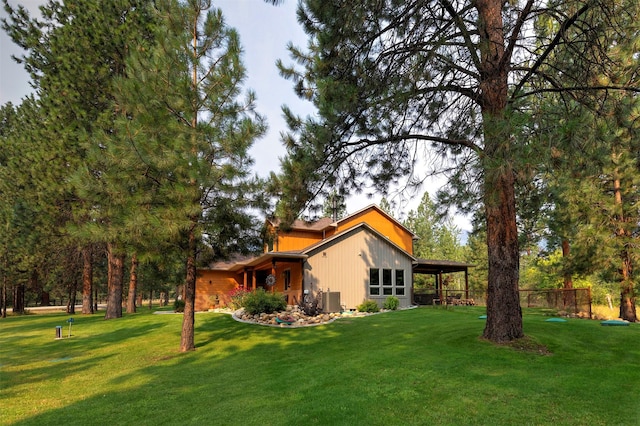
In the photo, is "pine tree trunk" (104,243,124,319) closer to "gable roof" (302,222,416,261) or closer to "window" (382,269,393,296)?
"gable roof" (302,222,416,261)

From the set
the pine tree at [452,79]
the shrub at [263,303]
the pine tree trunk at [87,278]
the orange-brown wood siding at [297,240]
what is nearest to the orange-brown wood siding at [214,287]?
the orange-brown wood siding at [297,240]

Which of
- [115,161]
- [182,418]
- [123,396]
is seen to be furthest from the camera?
[115,161]

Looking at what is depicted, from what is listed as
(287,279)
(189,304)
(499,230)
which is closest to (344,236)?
(287,279)

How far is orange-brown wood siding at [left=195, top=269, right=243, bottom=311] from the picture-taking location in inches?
925

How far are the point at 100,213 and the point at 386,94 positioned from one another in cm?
764

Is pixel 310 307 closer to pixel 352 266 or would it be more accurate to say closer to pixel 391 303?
pixel 352 266

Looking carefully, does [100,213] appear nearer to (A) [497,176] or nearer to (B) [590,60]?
(A) [497,176]

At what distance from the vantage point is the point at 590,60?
22.0ft

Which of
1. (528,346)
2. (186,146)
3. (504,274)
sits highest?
(186,146)

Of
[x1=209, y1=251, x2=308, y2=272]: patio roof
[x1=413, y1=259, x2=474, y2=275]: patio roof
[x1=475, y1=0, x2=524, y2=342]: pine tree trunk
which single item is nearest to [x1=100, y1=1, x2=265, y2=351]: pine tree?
[x1=475, y1=0, x2=524, y2=342]: pine tree trunk

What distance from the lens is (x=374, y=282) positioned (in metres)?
18.8

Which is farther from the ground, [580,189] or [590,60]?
[590,60]

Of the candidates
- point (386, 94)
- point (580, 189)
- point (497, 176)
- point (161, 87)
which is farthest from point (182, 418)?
point (580, 189)

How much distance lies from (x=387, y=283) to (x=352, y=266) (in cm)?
229
